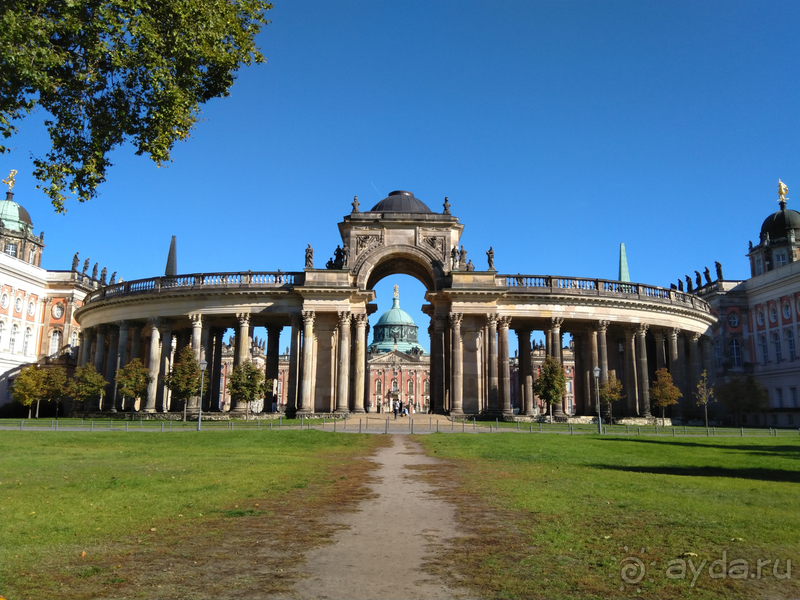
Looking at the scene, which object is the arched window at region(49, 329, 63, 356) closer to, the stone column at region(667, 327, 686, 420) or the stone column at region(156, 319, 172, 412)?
the stone column at region(156, 319, 172, 412)

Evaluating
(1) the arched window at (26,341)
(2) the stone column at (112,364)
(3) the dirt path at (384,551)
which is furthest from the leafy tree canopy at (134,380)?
(3) the dirt path at (384,551)

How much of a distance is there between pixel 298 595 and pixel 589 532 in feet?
18.1

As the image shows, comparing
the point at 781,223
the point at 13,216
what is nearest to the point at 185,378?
the point at 13,216

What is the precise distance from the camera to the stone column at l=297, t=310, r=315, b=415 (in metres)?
58.2

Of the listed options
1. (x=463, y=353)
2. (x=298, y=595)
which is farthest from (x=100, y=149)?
(x=463, y=353)

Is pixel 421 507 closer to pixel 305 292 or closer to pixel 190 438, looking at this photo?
pixel 190 438

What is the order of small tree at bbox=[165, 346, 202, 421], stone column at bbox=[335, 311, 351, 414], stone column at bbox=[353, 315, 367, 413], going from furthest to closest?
stone column at bbox=[353, 315, 367, 413]
stone column at bbox=[335, 311, 351, 414]
small tree at bbox=[165, 346, 202, 421]

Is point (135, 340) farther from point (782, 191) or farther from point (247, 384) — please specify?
A: point (782, 191)

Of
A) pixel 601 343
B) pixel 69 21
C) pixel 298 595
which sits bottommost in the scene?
pixel 298 595

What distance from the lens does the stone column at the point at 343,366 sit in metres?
57.6

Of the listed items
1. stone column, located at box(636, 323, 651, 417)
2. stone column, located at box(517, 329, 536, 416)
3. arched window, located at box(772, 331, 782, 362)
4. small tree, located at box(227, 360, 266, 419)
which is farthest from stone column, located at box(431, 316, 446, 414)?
arched window, located at box(772, 331, 782, 362)

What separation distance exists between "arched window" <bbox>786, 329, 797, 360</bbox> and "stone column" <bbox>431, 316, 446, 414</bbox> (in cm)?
4865

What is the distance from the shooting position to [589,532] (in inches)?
428

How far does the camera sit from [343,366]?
191 feet
